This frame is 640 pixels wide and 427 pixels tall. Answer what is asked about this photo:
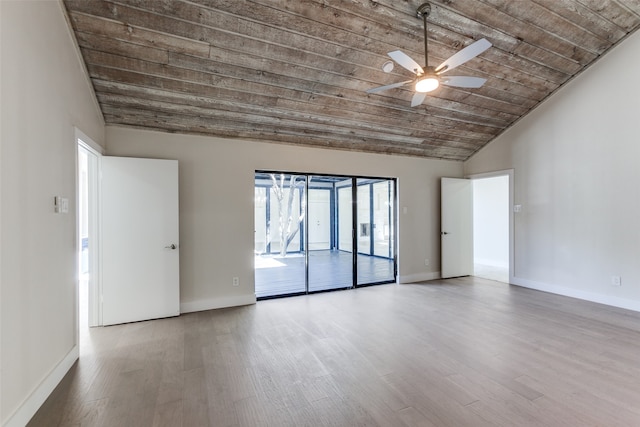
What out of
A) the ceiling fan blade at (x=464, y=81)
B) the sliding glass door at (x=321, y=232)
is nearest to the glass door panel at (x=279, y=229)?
the sliding glass door at (x=321, y=232)

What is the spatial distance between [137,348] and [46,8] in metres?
2.92

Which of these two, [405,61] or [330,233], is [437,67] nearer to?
[405,61]

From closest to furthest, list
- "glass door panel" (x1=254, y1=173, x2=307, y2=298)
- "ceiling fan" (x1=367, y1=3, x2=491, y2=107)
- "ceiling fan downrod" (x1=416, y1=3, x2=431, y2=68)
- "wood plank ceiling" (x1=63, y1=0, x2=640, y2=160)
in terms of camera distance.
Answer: "ceiling fan" (x1=367, y1=3, x2=491, y2=107) < "wood plank ceiling" (x1=63, y1=0, x2=640, y2=160) < "ceiling fan downrod" (x1=416, y1=3, x2=431, y2=68) < "glass door panel" (x1=254, y1=173, x2=307, y2=298)

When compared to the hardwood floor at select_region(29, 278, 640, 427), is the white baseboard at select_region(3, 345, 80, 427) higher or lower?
higher

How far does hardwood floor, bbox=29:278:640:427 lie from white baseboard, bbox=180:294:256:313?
0.13 metres

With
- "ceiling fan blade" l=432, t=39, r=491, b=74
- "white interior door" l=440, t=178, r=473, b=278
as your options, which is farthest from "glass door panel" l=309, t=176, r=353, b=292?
"ceiling fan blade" l=432, t=39, r=491, b=74

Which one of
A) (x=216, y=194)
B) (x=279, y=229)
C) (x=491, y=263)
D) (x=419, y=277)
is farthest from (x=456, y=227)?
(x=216, y=194)

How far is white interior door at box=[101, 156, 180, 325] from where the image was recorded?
3498 mm

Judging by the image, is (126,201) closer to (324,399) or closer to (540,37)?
(324,399)

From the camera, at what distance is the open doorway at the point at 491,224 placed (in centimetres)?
728

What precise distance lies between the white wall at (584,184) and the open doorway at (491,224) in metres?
1.95

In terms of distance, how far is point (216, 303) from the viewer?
4121 mm

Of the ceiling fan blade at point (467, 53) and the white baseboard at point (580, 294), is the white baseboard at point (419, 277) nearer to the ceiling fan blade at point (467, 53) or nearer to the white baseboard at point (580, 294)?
the white baseboard at point (580, 294)

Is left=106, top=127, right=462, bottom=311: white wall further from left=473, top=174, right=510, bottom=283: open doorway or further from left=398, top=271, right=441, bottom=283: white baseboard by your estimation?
left=473, top=174, right=510, bottom=283: open doorway
